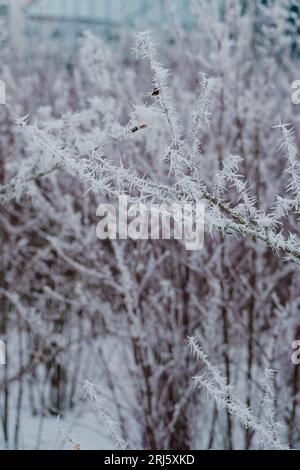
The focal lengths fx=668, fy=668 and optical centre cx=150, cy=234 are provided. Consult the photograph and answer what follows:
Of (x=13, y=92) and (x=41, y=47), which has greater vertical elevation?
(x=41, y=47)

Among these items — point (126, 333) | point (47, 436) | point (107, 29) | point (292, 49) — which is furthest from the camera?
point (107, 29)

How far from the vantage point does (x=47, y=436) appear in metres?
3.54

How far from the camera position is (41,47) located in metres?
8.09

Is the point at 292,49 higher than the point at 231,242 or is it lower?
higher

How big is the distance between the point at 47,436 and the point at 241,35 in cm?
238

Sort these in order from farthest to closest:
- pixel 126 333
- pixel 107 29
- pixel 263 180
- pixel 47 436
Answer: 1. pixel 107 29
2. pixel 263 180
3. pixel 47 436
4. pixel 126 333

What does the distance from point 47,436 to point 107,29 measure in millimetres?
10846

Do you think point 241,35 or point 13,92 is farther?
point 13,92

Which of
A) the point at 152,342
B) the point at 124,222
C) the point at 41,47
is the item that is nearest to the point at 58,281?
the point at 152,342

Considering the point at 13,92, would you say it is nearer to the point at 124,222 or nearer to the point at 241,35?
the point at 241,35
